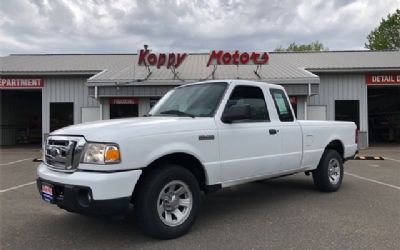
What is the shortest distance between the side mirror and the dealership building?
13.0 metres

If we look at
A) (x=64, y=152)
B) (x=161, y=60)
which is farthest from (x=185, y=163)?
(x=161, y=60)

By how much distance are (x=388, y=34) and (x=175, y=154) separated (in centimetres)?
4868

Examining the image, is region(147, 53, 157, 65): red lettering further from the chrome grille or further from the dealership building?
the chrome grille

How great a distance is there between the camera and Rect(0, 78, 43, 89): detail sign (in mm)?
20703

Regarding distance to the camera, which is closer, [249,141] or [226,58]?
[249,141]

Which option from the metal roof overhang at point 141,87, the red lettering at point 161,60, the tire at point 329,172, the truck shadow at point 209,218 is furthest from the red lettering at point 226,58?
the tire at point 329,172

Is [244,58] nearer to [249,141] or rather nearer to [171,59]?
[171,59]

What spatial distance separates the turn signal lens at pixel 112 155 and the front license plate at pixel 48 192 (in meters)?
0.89

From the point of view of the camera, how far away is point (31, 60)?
81.5ft

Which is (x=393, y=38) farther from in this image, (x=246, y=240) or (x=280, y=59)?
(x=246, y=240)

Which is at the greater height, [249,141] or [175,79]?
[175,79]

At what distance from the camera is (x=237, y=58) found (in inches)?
766

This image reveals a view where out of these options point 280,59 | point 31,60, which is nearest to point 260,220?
point 280,59

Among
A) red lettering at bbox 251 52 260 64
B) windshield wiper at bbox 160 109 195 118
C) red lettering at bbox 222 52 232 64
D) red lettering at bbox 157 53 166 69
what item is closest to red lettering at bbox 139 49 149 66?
red lettering at bbox 157 53 166 69
